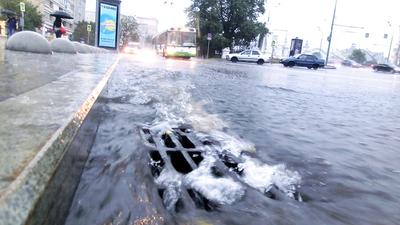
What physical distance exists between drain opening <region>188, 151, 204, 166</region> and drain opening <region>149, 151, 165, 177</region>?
0.82ft

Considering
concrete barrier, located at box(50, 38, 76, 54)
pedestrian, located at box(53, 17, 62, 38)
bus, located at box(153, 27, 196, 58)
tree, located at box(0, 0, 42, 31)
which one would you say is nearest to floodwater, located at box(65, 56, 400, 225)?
concrete barrier, located at box(50, 38, 76, 54)

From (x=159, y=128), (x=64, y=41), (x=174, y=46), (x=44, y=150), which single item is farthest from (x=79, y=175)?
(x=174, y=46)

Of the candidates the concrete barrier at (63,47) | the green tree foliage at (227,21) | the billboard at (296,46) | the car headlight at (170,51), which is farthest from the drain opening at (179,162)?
the billboard at (296,46)

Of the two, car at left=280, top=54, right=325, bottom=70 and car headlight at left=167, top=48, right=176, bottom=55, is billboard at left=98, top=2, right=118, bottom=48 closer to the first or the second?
car headlight at left=167, top=48, right=176, bottom=55

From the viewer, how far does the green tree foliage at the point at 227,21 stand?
48.2 m

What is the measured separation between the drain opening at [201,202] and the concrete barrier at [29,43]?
961 cm

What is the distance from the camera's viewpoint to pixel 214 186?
7.70 feet

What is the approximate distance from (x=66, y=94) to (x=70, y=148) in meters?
1.08

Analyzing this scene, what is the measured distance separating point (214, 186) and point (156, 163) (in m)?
0.57

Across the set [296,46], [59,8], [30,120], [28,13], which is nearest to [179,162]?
[30,120]

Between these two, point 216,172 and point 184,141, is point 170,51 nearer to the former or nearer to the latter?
point 184,141

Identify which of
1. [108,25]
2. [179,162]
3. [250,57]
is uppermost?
[108,25]

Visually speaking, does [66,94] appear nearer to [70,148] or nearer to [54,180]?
[70,148]

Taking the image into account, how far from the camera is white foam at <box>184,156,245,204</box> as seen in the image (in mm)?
2201
